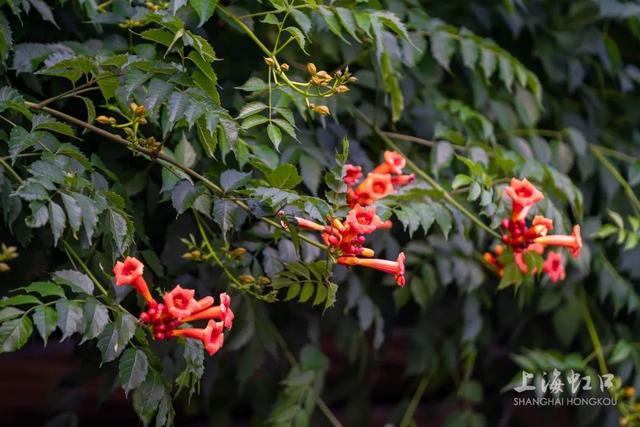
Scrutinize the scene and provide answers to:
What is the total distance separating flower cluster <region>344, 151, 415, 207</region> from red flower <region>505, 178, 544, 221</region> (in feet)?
1.15

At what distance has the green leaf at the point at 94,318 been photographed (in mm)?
2152

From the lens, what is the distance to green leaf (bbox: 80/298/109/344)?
2.15m

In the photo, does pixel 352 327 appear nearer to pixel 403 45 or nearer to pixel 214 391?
pixel 214 391

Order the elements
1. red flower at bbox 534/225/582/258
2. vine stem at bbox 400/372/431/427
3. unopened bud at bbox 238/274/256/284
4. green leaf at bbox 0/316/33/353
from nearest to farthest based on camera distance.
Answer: green leaf at bbox 0/316/33/353, unopened bud at bbox 238/274/256/284, red flower at bbox 534/225/582/258, vine stem at bbox 400/372/431/427

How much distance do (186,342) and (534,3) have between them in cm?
261

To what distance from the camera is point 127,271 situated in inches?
87.3

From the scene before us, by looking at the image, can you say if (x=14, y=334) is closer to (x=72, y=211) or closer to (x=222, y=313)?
(x=72, y=211)

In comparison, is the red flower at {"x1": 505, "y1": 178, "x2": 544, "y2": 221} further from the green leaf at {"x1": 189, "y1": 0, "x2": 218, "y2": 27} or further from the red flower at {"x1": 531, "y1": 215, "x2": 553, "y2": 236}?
the green leaf at {"x1": 189, "y1": 0, "x2": 218, "y2": 27}

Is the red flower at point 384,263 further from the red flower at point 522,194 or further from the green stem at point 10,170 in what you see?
the green stem at point 10,170

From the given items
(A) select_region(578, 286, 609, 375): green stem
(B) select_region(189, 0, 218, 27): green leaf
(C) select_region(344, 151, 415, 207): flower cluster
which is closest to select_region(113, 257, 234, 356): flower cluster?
(C) select_region(344, 151, 415, 207): flower cluster

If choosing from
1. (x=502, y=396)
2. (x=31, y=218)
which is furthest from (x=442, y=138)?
(x=31, y=218)

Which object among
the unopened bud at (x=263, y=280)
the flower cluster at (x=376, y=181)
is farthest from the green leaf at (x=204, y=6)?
the unopened bud at (x=263, y=280)

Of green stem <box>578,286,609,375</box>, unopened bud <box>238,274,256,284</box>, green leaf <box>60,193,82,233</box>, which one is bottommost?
green stem <box>578,286,609,375</box>

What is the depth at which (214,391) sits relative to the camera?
Result: 3.61 m
